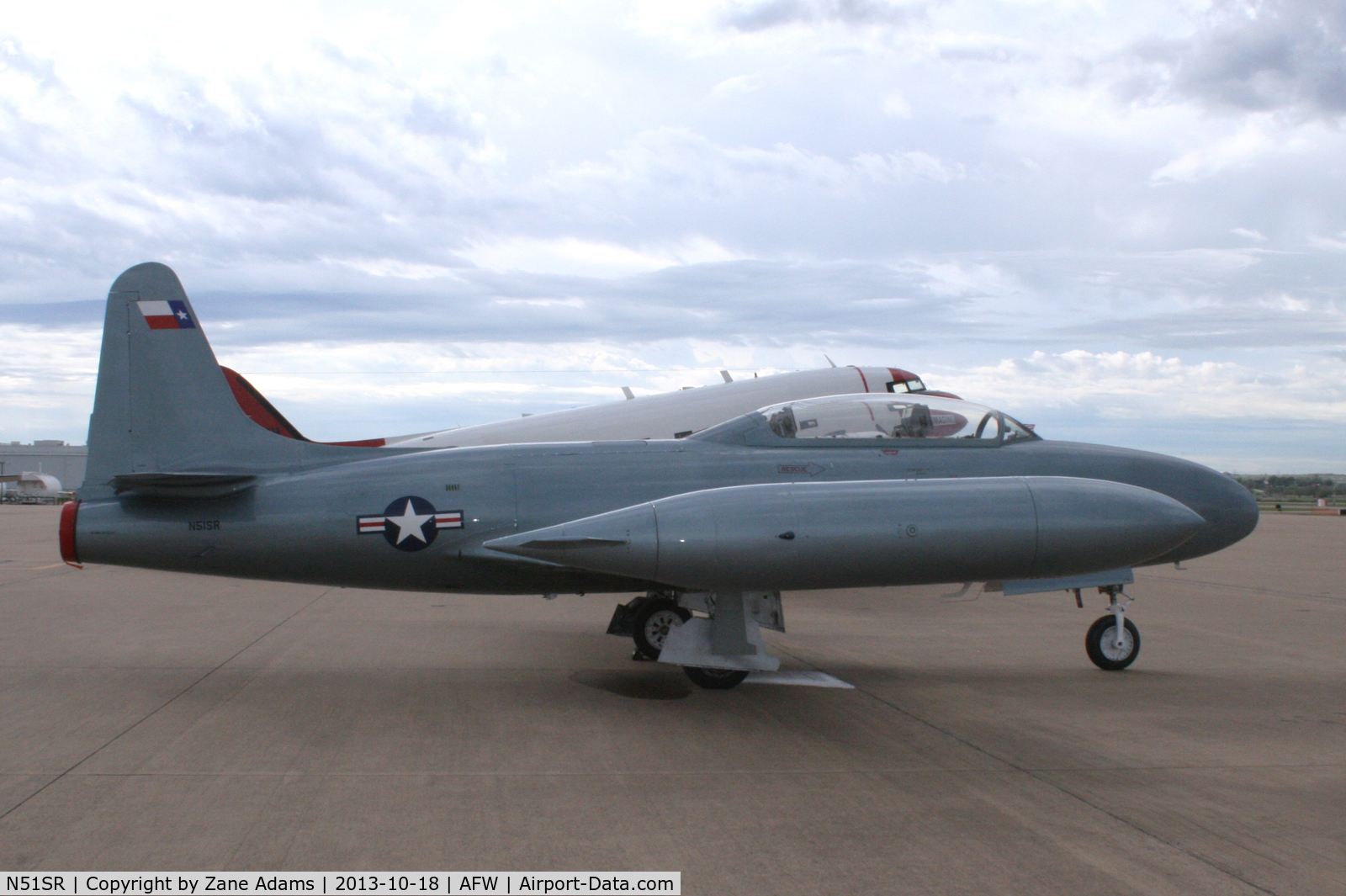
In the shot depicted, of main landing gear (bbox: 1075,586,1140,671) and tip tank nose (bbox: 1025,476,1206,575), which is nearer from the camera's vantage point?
tip tank nose (bbox: 1025,476,1206,575)

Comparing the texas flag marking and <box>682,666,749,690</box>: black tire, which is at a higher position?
the texas flag marking

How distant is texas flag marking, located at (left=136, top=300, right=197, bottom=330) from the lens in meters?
8.55

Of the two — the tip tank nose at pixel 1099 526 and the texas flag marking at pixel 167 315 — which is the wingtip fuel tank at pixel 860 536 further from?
the texas flag marking at pixel 167 315

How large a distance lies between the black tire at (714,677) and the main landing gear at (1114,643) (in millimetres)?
3474

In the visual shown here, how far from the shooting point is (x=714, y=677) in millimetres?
8148

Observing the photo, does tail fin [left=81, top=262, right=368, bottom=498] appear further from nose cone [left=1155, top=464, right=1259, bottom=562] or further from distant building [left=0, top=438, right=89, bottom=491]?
distant building [left=0, top=438, right=89, bottom=491]

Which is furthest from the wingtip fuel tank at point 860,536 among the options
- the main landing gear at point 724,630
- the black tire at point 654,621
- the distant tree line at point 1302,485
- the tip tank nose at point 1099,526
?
the distant tree line at point 1302,485

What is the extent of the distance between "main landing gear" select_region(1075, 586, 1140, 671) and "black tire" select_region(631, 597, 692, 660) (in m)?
3.84

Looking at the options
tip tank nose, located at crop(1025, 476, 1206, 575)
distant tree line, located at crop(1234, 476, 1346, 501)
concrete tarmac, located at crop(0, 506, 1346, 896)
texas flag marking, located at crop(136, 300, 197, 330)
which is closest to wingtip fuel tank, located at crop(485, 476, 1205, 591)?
tip tank nose, located at crop(1025, 476, 1206, 575)

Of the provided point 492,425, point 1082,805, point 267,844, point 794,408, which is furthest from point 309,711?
point 492,425
